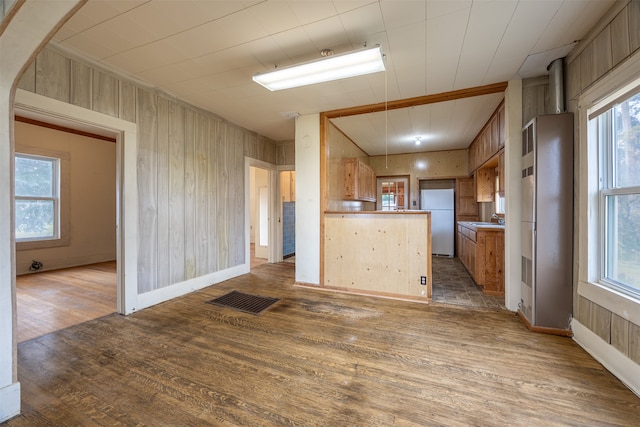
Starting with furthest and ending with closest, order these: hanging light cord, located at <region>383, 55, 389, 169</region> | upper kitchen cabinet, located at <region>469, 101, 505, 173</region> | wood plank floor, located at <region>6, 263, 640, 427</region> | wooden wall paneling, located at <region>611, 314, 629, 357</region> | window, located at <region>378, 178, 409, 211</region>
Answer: window, located at <region>378, 178, 409, 211</region>
upper kitchen cabinet, located at <region>469, 101, 505, 173</region>
hanging light cord, located at <region>383, 55, 389, 169</region>
wooden wall paneling, located at <region>611, 314, 629, 357</region>
wood plank floor, located at <region>6, 263, 640, 427</region>

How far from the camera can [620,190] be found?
1873 millimetres

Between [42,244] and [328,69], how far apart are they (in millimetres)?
6263

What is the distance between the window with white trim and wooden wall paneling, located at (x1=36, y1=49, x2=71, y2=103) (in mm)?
3705

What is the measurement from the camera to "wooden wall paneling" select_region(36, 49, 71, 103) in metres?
2.27

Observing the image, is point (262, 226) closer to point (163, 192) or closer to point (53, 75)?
point (163, 192)

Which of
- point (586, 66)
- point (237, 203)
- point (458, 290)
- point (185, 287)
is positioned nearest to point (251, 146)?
point (237, 203)

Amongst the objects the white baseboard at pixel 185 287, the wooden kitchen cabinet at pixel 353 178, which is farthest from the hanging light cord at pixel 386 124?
the white baseboard at pixel 185 287

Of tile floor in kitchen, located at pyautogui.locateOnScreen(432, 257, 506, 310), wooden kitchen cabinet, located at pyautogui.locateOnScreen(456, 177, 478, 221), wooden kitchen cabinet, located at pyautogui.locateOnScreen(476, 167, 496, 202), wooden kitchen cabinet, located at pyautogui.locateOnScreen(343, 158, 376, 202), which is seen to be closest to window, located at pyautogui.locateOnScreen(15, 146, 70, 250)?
wooden kitchen cabinet, located at pyautogui.locateOnScreen(343, 158, 376, 202)

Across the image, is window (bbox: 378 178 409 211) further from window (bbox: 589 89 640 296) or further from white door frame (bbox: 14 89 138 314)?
white door frame (bbox: 14 89 138 314)

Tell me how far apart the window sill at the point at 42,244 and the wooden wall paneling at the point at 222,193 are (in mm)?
3685

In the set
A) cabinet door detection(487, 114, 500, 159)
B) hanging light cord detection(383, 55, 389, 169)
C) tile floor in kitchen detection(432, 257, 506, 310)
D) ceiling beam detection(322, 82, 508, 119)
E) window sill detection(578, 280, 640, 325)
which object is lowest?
tile floor in kitchen detection(432, 257, 506, 310)

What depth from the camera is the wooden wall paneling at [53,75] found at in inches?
89.4

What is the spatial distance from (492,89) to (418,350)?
308 centimetres

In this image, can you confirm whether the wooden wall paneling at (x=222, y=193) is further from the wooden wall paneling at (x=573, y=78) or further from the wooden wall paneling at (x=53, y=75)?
the wooden wall paneling at (x=573, y=78)
